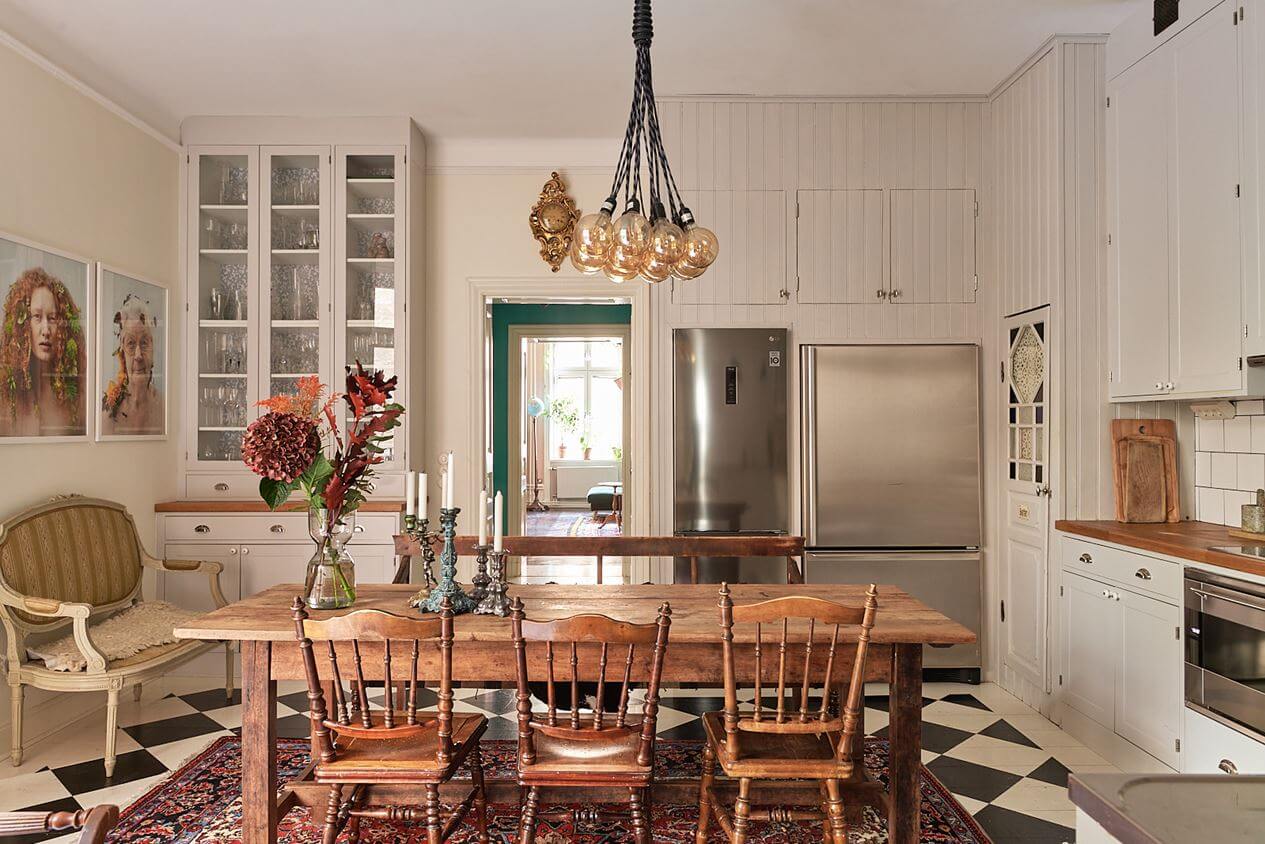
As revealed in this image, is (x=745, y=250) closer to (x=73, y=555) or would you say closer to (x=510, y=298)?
(x=510, y=298)

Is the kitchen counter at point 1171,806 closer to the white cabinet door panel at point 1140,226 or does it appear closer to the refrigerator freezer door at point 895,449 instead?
the white cabinet door panel at point 1140,226

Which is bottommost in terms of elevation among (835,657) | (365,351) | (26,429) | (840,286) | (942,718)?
(942,718)

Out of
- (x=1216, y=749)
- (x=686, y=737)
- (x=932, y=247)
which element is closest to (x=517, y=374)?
(x=932, y=247)

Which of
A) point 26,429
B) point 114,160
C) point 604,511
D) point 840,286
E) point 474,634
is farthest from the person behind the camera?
point 604,511

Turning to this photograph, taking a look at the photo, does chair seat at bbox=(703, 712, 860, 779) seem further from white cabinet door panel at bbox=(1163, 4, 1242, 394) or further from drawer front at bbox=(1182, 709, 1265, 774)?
white cabinet door panel at bbox=(1163, 4, 1242, 394)

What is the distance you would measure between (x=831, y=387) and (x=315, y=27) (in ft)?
9.74

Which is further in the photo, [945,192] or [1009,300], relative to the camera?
[945,192]

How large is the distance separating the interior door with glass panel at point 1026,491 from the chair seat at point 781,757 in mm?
1960

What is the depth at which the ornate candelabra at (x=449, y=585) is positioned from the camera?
2.41 meters

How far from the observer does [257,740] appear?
2297 millimetres

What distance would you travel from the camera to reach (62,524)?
11.7ft

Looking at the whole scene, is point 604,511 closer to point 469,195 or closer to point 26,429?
point 469,195

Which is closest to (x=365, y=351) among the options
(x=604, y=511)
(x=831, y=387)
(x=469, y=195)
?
(x=469, y=195)

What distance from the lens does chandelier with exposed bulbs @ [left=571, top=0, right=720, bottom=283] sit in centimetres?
256
